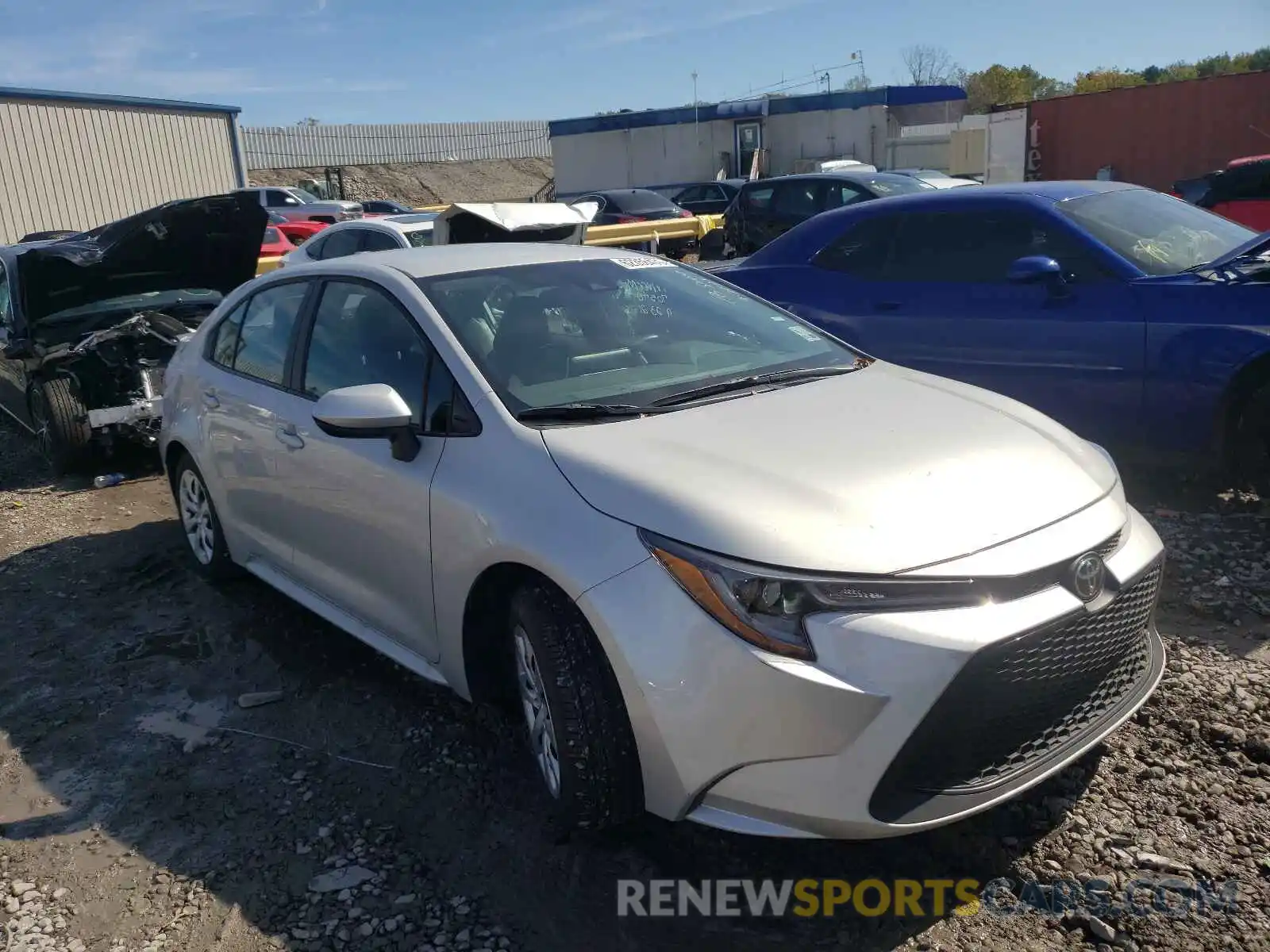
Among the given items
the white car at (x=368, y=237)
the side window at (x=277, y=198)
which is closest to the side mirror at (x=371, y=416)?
the white car at (x=368, y=237)

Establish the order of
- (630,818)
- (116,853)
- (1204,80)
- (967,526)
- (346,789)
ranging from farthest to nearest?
(1204,80)
(346,789)
(116,853)
(630,818)
(967,526)

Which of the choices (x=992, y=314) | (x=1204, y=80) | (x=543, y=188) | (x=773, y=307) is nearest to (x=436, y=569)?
(x=773, y=307)

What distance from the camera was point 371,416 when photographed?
10.5ft

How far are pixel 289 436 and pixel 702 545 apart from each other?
7.05 ft

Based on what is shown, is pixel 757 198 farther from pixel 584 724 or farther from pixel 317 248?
pixel 584 724

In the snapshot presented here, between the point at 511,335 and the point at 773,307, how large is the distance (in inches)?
A: 48.3

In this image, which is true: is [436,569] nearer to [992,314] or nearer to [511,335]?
[511,335]

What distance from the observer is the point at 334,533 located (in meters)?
3.78

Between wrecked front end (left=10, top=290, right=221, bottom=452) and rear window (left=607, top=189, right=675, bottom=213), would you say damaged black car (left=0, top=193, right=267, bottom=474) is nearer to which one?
wrecked front end (left=10, top=290, right=221, bottom=452)

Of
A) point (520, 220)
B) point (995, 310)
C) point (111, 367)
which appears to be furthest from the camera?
point (111, 367)

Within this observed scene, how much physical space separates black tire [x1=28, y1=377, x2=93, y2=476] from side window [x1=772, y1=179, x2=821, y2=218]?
10412 millimetres

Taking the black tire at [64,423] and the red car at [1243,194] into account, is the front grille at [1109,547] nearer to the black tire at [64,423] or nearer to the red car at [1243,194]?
the black tire at [64,423]

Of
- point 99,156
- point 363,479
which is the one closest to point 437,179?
point 99,156

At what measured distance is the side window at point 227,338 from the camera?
4.78 meters
